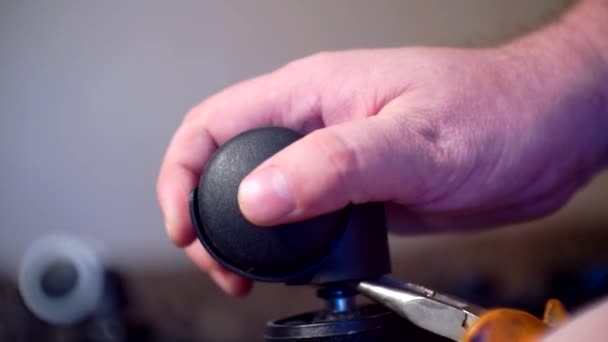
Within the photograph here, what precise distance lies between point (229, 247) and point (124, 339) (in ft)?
1.67

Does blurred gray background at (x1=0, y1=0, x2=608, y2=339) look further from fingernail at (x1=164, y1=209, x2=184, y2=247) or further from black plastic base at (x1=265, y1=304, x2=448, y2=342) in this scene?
black plastic base at (x1=265, y1=304, x2=448, y2=342)

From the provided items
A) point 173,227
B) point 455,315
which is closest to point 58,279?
point 173,227

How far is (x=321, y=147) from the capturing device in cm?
53

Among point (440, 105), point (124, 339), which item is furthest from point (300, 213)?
A: point (124, 339)

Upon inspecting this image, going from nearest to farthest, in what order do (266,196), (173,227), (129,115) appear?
(266,196) → (173,227) → (129,115)

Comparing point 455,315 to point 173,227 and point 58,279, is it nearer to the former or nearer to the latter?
point 173,227

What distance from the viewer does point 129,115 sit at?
1.24m

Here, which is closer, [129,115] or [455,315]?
[455,315]

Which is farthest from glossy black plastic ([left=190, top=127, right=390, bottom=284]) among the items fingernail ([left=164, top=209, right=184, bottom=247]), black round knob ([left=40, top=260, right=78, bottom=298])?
black round knob ([left=40, top=260, right=78, bottom=298])

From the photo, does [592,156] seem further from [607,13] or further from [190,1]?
[190,1]

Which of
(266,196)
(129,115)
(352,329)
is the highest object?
(129,115)

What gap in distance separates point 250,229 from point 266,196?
0.17 feet

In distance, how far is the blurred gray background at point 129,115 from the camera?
1210mm

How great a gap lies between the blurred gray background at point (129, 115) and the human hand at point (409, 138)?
1.32 feet
